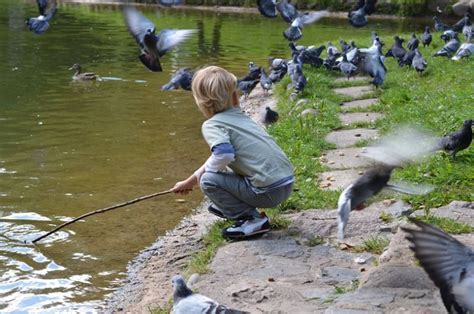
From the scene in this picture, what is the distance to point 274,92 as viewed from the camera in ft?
41.0

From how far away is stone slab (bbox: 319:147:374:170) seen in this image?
663 cm

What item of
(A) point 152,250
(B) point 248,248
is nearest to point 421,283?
(B) point 248,248

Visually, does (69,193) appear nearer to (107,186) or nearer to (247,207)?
(107,186)

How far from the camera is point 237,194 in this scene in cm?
504

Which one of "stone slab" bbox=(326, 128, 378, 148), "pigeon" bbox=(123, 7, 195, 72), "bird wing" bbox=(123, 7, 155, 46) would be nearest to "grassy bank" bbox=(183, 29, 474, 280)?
"stone slab" bbox=(326, 128, 378, 148)

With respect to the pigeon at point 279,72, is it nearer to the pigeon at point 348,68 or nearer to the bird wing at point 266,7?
the pigeon at point 348,68

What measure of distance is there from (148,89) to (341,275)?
979 cm

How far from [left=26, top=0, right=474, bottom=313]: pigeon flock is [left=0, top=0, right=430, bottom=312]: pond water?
1.35 m

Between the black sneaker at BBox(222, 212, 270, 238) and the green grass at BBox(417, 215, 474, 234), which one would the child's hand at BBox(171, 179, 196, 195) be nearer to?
the black sneaker at BBox(222, 212, 270, 238)

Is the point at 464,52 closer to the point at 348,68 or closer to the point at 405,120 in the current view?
the point at 348,68

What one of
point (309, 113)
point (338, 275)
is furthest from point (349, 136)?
point (338, 275)

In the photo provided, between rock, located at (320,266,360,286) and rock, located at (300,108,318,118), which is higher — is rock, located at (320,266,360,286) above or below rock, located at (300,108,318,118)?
above

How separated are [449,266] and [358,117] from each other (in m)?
5.77

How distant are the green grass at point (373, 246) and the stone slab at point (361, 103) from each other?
4.99 meters
